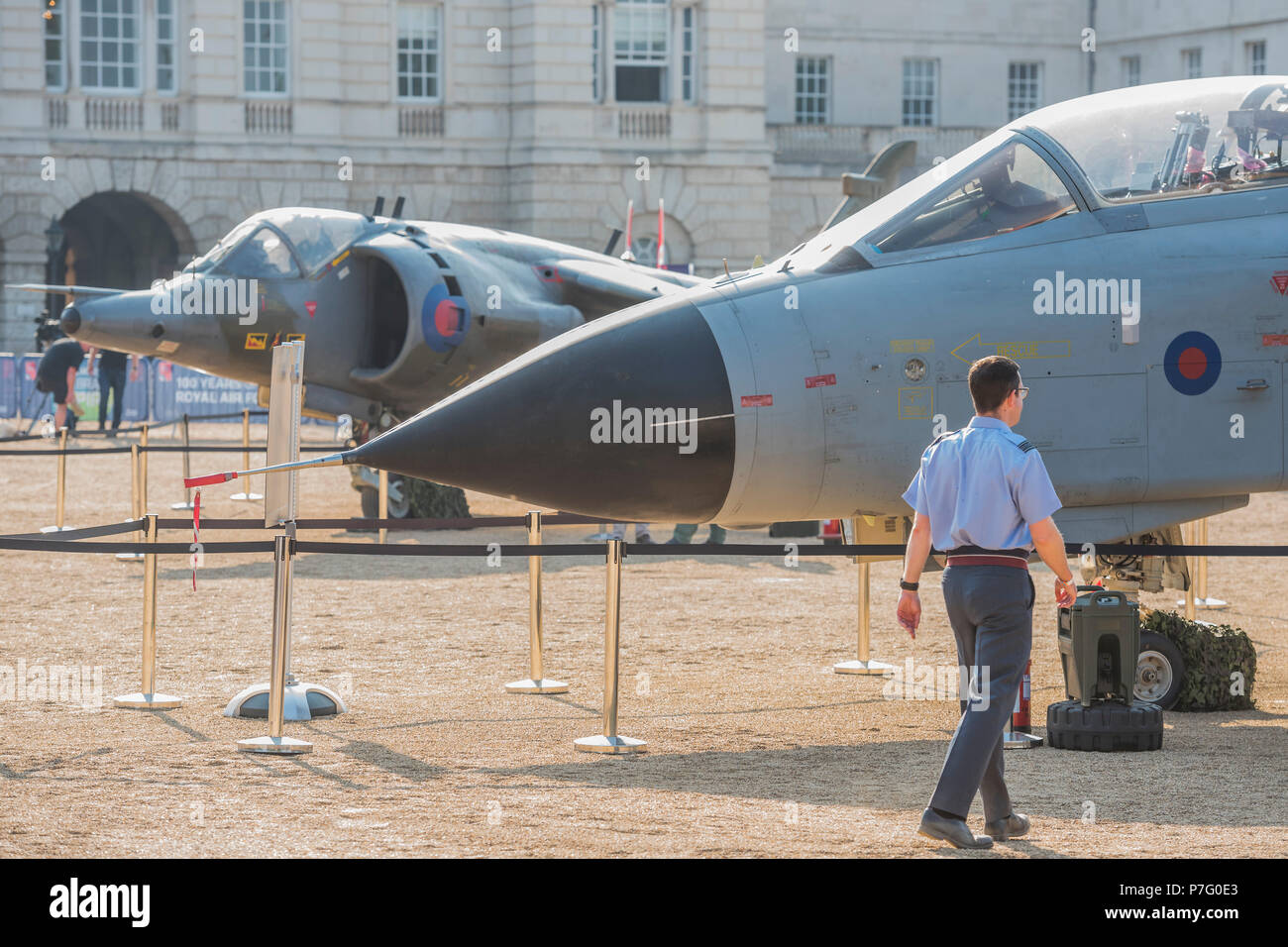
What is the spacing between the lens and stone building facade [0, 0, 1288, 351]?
3972cm

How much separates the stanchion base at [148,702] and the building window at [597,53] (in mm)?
33920

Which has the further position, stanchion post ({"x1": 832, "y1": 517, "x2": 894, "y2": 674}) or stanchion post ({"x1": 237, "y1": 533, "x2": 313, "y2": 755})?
stanchion post ({"x1": 832, "y1": 517, "x2": 894, "y2": 674})

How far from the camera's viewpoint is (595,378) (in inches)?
319

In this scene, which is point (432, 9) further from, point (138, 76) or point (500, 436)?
point (500, 436)

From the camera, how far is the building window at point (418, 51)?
42.0 meters

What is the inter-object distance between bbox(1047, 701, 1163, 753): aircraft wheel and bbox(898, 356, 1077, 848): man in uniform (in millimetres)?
1836

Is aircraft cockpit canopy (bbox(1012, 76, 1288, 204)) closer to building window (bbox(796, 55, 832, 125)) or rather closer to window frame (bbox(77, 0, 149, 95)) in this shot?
window frame (bbox(77, 0, 149, 95))

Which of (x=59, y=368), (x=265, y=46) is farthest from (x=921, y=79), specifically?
(x=59, y=368)

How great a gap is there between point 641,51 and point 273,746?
120 feet

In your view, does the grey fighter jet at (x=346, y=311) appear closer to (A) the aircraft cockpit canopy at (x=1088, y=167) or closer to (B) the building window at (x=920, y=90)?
(A) the aircraft cockpit canopy at (x=1088, y=167)

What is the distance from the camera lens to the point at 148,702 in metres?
9.72

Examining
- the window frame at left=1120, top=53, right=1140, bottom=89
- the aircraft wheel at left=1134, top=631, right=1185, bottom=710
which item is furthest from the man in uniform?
the window frame at left=1120, top=53, right=1140, bottom=89

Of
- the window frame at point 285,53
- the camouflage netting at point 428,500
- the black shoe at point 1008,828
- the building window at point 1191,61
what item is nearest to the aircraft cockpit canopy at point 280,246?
the camouflage netting at point 428,500

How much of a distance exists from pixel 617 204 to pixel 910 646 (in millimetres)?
31292
